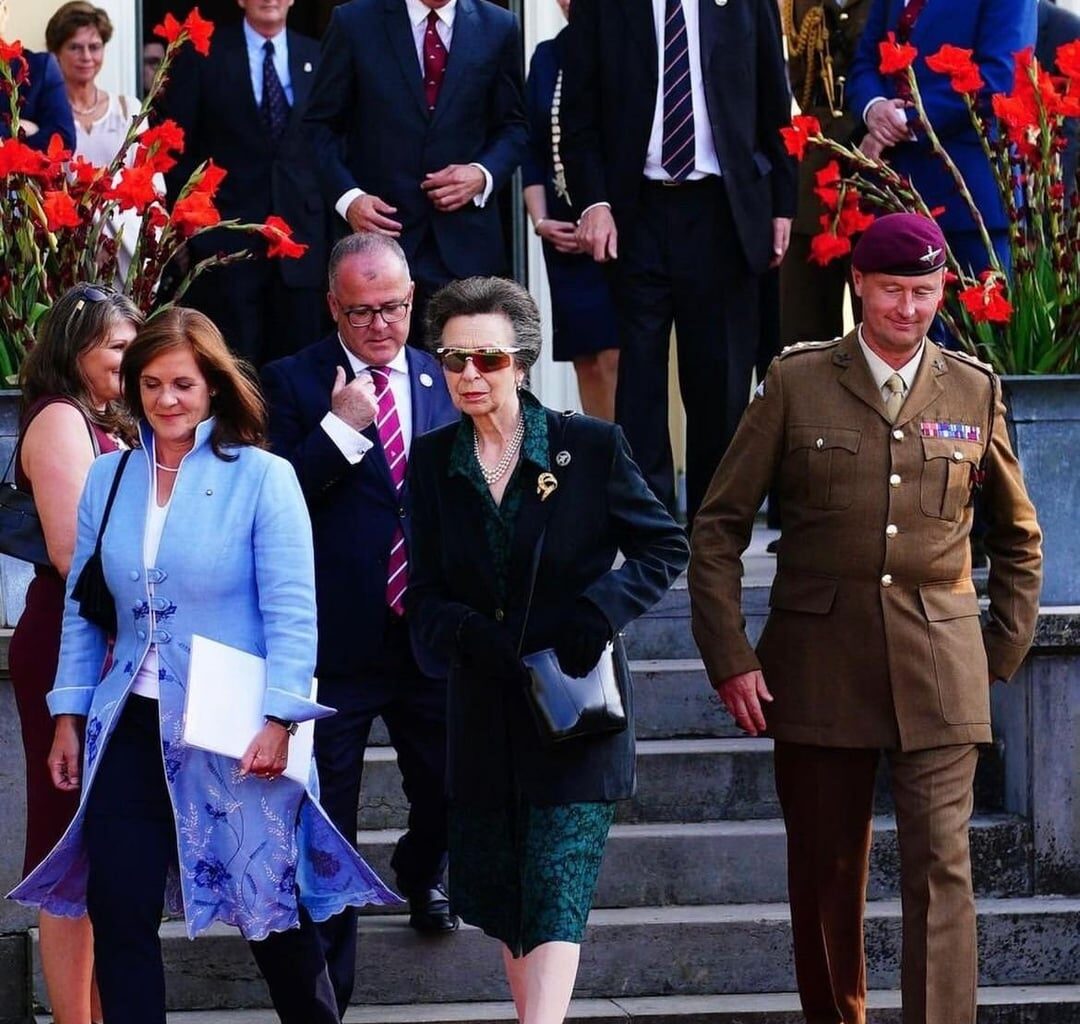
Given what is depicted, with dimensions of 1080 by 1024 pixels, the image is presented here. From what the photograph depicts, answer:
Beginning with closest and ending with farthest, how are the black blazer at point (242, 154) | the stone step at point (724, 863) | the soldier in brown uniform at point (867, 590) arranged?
1. the soldier in brown uniform at point (867, 590)
2. the stone step at point (724, 863)
3. the black blazer at point (242, 154)

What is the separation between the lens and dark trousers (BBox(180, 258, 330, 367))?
870 cm

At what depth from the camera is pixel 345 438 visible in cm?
571

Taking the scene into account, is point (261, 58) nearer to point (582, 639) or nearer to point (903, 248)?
point (903, 248)

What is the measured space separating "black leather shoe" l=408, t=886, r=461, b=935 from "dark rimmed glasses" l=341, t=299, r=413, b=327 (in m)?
1.44

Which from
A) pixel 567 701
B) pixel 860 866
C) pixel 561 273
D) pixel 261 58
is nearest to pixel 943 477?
pixel 860 866

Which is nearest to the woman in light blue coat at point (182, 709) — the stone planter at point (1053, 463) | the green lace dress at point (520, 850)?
the green lace dress at point (520, 850)

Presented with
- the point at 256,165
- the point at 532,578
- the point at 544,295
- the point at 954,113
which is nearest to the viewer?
Answer: the point at 532,578

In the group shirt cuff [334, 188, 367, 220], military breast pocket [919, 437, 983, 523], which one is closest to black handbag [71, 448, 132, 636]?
military breast pocket [919, 437, 983, 523]

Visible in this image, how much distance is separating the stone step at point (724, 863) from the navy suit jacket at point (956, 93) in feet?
6.27

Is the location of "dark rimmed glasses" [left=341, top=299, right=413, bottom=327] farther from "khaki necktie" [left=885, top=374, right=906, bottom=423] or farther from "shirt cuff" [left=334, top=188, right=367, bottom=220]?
"shirt cuff" [left=334, top=188, right=367, bottom=220]

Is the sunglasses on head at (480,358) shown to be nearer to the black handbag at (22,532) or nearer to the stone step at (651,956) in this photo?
the black handbag at (22,532)

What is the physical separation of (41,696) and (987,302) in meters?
2.72

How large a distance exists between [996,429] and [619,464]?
0.92m

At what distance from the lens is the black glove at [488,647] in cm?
512
